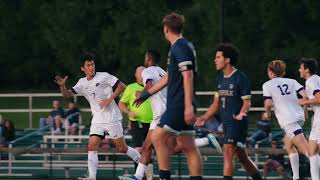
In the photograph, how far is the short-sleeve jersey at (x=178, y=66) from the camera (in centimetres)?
1574

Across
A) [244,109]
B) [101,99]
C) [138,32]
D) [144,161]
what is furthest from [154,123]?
[138,32]

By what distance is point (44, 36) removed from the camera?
2141 inches

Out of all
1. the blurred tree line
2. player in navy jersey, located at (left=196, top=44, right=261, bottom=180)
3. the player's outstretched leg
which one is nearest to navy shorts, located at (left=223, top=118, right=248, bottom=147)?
player in navy jersey, located at (left=196, top=44, right=261, bottom=180)

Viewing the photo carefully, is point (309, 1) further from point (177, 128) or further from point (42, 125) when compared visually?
point (177, 128)

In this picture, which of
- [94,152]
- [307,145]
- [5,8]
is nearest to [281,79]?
[307,145]

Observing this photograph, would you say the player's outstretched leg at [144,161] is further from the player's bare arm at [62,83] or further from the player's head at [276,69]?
the player's head at [276,69]

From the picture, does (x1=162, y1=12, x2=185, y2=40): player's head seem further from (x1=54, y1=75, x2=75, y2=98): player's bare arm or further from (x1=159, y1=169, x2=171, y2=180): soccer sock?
(x1=54, y1=75, x2=75, y2=98): player's bare arm

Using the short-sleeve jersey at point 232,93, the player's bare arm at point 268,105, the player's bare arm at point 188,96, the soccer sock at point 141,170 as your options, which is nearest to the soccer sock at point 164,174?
the player's bare arm at point 188,96

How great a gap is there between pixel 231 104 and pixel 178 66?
2.00 meters

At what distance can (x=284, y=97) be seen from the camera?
1942cm

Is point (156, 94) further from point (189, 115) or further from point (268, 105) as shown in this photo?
point (189, 115)

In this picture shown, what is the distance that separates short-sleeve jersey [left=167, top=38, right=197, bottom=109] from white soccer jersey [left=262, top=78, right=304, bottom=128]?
11.7ft

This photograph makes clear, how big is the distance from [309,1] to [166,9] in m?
6.47

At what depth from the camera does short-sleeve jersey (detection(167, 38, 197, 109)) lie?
15.7 meters
